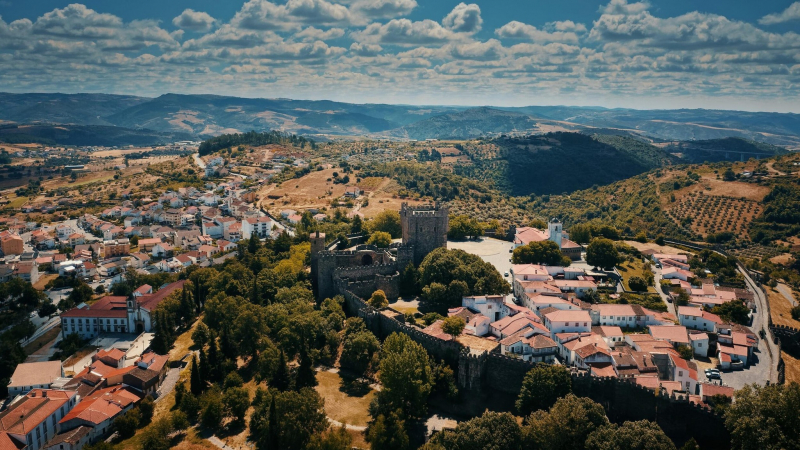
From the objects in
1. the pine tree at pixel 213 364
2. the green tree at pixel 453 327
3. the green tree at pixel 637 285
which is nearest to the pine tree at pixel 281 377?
the pine tree at pixel 213 364

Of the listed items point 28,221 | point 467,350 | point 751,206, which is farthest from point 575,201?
point 28,221

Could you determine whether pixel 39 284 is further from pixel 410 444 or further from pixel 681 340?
pixel 681 340

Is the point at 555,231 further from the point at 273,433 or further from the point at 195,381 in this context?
the point at 195,381

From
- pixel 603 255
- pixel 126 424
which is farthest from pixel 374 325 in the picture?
pixel 603 255

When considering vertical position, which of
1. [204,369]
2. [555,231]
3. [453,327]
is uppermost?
[555,231]

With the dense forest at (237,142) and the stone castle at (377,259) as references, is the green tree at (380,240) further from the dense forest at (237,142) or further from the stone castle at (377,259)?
the dense forest at (237,142)
